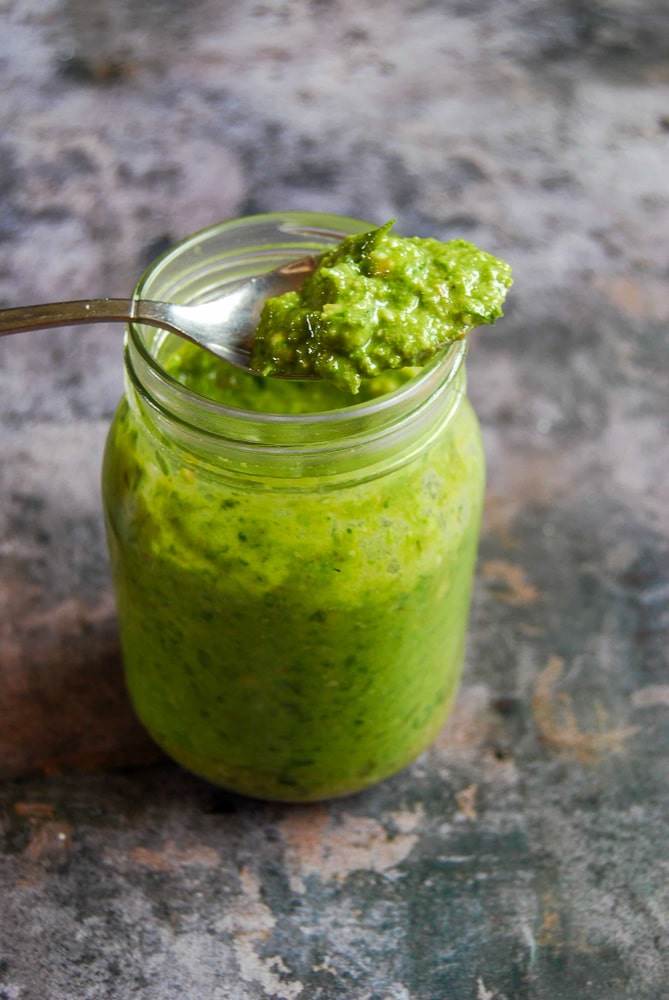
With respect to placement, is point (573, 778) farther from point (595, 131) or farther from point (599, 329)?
point (595, 131)

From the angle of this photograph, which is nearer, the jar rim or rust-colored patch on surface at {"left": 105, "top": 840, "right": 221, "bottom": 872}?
the jar rim

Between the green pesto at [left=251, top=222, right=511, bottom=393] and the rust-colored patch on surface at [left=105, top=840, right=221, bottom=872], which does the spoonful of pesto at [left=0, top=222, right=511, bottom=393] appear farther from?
the rust-colored patch on surface at [left=105, top=840, right=221, bottom=872]

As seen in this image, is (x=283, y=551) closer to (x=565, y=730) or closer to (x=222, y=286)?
(x=222, y=286)

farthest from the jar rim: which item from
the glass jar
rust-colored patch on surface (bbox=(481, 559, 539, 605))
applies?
rust-colored patch on surface (bbox=(481, 559, 539, 605))

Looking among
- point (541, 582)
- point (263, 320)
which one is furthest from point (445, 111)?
point (263, 320)

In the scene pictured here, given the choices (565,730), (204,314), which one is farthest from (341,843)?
(204,314)

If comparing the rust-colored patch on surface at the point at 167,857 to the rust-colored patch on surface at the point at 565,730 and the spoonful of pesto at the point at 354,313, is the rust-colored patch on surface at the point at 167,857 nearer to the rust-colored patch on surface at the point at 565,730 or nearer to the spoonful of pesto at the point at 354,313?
the rust-colored patch on surface at the point at 565,730

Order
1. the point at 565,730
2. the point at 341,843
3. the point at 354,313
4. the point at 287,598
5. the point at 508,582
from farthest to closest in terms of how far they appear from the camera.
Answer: the point at 508,582 → the point at 565,730 → the point at 341,843 → the point at 287,598 → the point at 354,313
